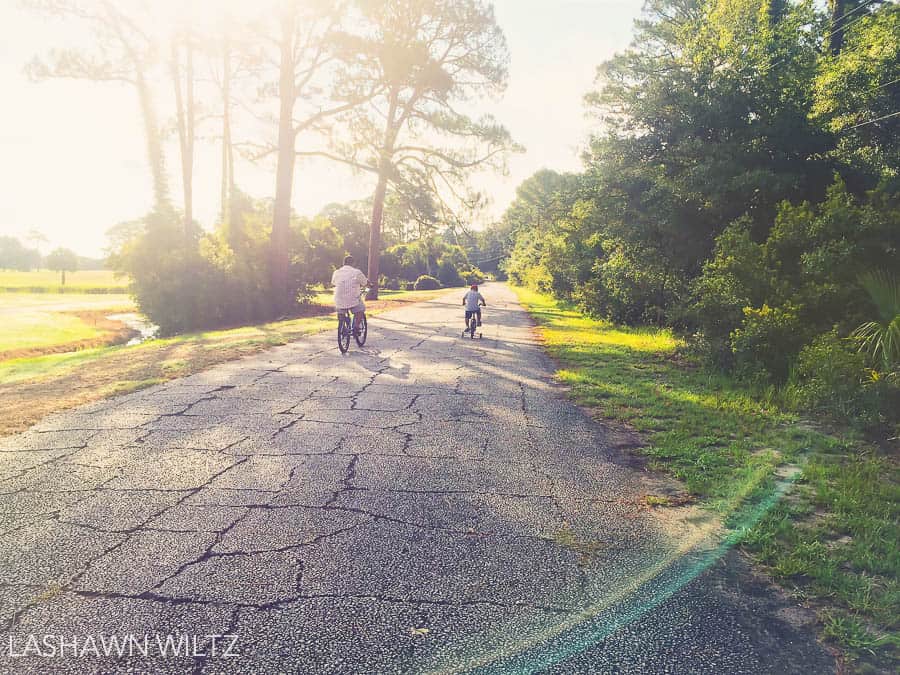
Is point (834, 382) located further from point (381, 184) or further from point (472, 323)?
point (381, 184)

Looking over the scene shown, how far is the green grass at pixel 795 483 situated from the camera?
269 centimetres

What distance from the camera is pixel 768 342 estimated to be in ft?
24.8

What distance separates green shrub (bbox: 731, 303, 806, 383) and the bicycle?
24.4 feet

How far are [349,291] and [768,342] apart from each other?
7.98 metres

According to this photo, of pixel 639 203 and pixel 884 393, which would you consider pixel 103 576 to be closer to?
pixel 884 393

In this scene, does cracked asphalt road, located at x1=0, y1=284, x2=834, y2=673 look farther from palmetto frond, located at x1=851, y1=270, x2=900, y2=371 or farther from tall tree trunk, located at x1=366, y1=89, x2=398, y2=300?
tall tree trunk, located at x1=366, y1=89, x2=398, y2=300

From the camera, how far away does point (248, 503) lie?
12.3ft

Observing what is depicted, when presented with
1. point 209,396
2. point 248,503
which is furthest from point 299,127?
point 248,503

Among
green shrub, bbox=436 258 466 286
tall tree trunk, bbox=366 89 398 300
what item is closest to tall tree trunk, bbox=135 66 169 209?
tall tree trunk, bbox=366 89 398 300

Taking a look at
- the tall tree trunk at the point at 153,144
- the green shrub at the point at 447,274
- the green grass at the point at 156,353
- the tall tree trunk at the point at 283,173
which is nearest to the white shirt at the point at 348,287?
the green grass at the point at 156,353

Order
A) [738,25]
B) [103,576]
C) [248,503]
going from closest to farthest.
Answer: [103,576], [248,503], [738,25]

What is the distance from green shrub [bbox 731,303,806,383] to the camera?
292 inches

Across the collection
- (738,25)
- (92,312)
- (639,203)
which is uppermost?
(738,25)

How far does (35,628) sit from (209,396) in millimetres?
4880
